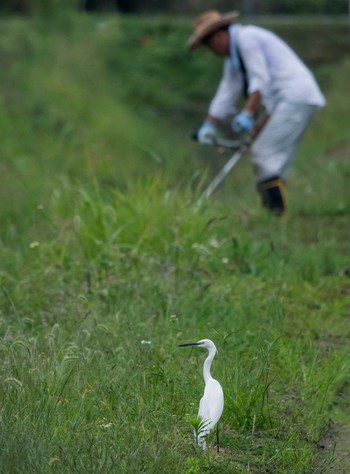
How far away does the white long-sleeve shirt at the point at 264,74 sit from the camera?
9703mm

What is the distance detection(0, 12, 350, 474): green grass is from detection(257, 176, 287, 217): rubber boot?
9.4 inches

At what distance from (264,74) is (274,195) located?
3.41 ft

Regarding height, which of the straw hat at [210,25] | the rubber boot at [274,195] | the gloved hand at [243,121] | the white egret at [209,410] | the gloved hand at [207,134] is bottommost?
the rubber boot at [274,195]

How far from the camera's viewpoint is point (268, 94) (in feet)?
33.2

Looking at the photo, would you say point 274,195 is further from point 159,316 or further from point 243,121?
point 159,316

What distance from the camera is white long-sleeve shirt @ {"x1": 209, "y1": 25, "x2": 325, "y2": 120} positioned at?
9703 mm

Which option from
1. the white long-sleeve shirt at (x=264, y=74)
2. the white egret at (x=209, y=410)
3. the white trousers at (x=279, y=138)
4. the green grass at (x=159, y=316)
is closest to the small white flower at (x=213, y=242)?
the green grass at (x=159, y=316)

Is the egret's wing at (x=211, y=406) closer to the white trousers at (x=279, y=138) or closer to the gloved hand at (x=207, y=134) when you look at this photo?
the white trousers at (x=279, y=138)

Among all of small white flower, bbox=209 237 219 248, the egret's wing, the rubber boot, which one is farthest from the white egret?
the rubber boot

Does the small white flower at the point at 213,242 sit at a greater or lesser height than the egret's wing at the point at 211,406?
lesser

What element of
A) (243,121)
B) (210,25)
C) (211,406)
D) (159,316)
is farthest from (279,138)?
(211,406)

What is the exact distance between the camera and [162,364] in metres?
5.14

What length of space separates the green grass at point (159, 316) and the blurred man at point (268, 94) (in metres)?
0.40

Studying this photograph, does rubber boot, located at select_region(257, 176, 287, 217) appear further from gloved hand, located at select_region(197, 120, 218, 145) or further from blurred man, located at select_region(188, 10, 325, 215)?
gloved hand, located at select_region(197, 120, 218, 145)
